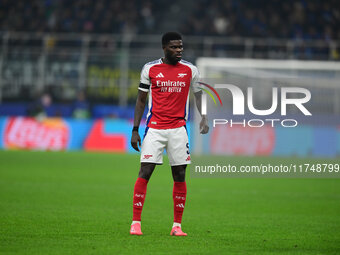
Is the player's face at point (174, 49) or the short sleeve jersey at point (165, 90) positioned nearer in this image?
the player's face at point (174, 49)

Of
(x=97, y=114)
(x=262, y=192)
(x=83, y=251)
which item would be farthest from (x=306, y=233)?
(x=97, y=114)

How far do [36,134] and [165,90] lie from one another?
697 inches

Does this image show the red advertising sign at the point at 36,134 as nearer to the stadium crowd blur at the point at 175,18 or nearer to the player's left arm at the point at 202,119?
the stadium crowd blur at the point at 175,18

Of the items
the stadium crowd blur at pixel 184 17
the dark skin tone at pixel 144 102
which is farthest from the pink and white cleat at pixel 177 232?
the stadium crowd blur at pixel 184 17

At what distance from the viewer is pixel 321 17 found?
97.6ft

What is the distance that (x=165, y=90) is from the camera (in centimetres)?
748

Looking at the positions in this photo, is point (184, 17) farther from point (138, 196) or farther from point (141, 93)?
point (138, 196)

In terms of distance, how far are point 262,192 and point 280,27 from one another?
55.5 ft

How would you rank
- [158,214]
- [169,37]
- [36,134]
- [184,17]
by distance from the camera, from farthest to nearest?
[184,17] → [36,134] → [158,214] → [169,37]

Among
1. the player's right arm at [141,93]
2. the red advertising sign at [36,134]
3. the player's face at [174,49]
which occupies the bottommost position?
the red advertising sign at [36,134]

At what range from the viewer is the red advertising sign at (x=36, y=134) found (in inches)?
952

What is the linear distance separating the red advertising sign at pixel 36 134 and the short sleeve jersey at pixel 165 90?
17.1m

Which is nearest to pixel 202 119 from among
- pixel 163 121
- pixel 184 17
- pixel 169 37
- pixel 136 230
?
pixel 163 121

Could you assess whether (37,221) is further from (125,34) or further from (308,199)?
(125,34)
